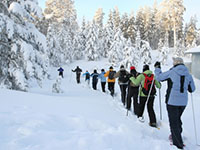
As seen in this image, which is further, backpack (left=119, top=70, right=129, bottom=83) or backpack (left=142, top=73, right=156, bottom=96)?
backpack (left=119, top=70, right=129, bottom=83)

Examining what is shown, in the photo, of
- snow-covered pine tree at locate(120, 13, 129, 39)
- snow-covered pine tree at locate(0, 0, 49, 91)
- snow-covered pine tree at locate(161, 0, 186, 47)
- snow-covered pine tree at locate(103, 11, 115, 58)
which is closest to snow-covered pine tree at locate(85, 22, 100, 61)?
snow-covered pine tree at locate(103, 11, 115, 58)

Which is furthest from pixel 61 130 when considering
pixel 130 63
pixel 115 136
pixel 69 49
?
pixel 69 49

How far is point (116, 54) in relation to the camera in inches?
1437

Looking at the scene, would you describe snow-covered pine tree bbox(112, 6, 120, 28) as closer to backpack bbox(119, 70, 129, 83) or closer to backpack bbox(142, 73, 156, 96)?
backpack bbox(119, 70, 129, 83)

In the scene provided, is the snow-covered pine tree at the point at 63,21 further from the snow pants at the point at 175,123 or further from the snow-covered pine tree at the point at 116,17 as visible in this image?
the snow pants at the point at 175,123

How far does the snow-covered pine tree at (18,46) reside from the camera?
8094 millimetres

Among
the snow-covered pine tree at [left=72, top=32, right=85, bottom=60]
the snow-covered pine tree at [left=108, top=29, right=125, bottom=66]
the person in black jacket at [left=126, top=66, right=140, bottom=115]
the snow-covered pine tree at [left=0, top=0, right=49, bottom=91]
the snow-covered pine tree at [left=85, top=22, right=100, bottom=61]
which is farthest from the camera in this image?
the snow-covered pine tree at [left=72, top=32, right=85, bottom=60]

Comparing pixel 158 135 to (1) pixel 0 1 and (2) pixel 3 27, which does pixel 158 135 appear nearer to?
(2) pixel 3 27

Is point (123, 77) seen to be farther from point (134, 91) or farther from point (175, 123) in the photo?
point (175, 123)

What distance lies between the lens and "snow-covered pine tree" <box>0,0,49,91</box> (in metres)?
8.09

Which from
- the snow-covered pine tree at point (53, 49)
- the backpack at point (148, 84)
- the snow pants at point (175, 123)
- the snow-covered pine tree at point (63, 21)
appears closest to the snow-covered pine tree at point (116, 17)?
the snow-covered pine tree at point (63, 21)

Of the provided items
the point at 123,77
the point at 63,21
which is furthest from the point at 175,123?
the point at 63,21

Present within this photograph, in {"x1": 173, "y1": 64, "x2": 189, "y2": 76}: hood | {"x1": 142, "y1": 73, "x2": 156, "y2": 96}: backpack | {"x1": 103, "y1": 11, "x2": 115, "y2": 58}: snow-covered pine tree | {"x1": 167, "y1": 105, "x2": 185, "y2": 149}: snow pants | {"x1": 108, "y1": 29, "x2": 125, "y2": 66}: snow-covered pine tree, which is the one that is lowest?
{"x1": 167, "y1": 105, "x2": 185, "y2": 149}: snow pants

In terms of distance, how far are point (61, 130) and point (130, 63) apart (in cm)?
2565
